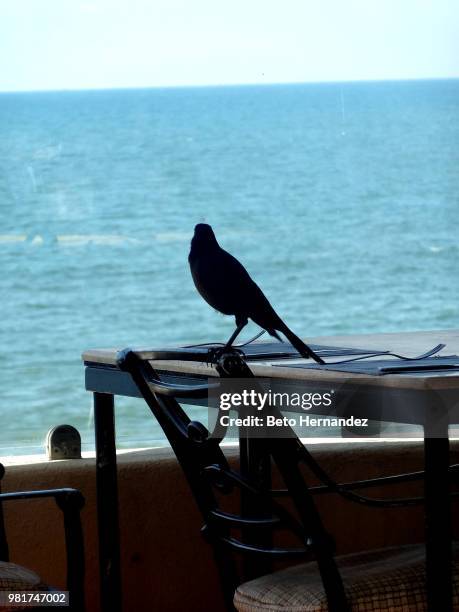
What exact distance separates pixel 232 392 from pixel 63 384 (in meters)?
16.4

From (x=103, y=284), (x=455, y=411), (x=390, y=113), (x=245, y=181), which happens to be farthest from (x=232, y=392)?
(x=390, y=113)

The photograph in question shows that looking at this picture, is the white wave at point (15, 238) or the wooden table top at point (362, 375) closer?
the wooden table top at point (362, 375)

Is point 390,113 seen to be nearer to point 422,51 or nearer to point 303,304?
point 422,51

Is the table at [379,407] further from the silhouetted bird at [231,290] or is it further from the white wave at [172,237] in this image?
the white wave at [172,237]

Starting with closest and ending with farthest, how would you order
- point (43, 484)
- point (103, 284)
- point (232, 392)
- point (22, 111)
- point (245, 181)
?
point (232, 392) → point (43, 484) → point (103, 284) → point (245, 181) → point (22, 111)

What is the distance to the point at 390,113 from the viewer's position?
25172mm

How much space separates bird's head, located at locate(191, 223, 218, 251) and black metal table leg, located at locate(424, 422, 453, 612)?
1.56ft

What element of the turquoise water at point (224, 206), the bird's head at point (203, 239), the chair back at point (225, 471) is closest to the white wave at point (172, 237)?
the turquoise water at point (224, 206)

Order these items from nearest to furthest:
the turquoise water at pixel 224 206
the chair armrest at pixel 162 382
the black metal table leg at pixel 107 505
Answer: the chair armrest at pixel 162 382, the black metal table leg at pixel 107 505, the turquoise water at pixel 224 206

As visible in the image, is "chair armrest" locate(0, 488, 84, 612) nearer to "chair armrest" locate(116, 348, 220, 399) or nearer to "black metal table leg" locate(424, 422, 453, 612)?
"chair armrest" locate(116, 348, 220, 399)

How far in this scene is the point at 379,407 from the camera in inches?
57.6

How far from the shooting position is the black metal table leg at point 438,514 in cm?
142

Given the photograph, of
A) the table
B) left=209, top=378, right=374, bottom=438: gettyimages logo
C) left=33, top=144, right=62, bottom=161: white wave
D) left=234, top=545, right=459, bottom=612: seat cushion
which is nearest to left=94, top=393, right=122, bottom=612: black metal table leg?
the table

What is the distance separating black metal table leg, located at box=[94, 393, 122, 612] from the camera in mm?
2027
